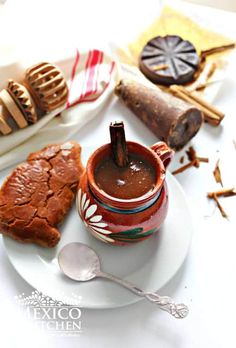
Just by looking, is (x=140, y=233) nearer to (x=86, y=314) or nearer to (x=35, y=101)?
(x=86, y=314)

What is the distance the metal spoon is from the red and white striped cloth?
0.26 meters

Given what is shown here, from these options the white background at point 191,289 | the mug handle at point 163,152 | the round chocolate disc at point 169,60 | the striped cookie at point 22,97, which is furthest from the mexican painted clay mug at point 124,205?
the round chocolate disc at point 169,60

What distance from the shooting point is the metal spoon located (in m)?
0.73

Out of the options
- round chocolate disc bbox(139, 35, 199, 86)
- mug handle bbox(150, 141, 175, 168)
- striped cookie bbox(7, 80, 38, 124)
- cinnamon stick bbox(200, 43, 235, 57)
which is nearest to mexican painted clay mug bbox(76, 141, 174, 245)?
mug handle bbox(150, 141, 175, 168)

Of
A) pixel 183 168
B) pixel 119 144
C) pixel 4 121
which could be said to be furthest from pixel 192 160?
pixel 4 121

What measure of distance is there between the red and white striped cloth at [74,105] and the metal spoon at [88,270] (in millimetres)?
264

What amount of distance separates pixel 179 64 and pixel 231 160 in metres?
0.29

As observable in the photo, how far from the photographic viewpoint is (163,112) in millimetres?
977

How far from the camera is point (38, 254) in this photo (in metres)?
0.79

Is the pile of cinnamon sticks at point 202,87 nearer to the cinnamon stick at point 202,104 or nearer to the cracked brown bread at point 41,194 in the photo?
the cinnamon stick at point 202,104

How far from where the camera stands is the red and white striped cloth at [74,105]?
3.15 feet

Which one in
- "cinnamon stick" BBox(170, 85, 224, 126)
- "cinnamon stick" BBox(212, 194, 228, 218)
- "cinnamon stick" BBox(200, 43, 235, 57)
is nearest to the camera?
"cinnamon stick" BBox(212, 194, 228, 218)

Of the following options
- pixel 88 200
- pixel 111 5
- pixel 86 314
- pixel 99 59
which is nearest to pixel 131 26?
pixel 111 5

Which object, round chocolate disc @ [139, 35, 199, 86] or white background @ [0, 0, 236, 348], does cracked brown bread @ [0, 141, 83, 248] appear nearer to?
white background @ [0, 0, 236, 348]
